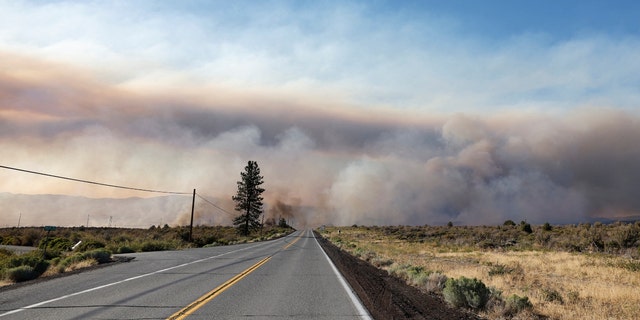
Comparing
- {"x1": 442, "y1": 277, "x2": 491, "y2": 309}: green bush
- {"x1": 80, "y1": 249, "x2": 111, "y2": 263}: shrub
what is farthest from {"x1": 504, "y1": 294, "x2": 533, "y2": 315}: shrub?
{"x1": 80, "y1": 249, "x2": 111, "y2": 263}: shrub

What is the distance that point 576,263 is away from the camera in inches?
918

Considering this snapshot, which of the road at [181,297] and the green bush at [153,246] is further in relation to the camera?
the green bush at [153,246]

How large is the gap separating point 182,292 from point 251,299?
228 centimetres

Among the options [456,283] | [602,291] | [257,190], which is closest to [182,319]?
[456,283]

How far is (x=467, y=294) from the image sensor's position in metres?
10.8

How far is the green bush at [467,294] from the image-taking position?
35.0 ft

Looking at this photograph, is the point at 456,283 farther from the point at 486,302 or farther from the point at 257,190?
the point at 257,190

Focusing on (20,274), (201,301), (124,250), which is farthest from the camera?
(124,250)

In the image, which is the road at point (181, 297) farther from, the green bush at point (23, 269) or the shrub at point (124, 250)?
the shrub at point (124, 250)

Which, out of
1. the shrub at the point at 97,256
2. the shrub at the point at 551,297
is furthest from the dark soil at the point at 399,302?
the shrub at the point at 97,256

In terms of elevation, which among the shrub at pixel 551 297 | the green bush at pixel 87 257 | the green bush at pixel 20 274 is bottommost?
the shrub at pixel 551 297

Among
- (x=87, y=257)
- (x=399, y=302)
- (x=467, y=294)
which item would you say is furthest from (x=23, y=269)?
(x=467, y=294)

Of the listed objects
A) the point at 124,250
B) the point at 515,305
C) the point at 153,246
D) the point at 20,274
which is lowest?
the point at 515,305

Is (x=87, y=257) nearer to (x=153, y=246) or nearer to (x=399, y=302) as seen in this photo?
(x=153, y=246)
